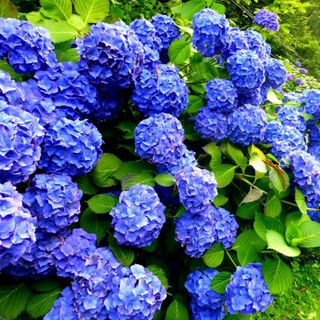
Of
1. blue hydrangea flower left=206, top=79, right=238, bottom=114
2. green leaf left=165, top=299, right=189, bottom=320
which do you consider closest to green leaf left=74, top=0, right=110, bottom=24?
blue hydrangea flower left=206, top=79, right=238, bottom=114

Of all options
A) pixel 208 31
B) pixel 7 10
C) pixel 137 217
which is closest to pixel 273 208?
pixel 137 217

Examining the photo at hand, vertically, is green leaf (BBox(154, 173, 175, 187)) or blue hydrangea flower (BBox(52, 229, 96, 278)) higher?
green leaf (BBox(154, 173, 175, 187))

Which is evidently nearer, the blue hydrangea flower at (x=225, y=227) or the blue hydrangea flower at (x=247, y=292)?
the blue hydrangea flower at (x=247, y=292)

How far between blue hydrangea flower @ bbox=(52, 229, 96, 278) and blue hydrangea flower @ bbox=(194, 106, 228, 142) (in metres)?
0.56

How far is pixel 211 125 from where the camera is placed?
1.41 metres

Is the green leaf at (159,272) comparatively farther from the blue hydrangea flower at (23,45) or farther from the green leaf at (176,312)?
the blue hydrangea flower at (23,45)

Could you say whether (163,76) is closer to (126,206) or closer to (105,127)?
(105,127)

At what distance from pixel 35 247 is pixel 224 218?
1.89ft

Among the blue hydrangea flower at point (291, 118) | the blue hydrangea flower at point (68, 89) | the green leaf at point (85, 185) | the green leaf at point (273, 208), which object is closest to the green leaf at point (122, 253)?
the green leaf at point (85, 185)

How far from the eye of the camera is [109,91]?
1256 mm

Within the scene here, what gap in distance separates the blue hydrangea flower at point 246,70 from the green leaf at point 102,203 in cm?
59

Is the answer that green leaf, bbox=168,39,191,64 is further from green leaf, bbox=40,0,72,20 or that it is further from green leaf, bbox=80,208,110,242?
green leaf, bbox=80,208,110,242

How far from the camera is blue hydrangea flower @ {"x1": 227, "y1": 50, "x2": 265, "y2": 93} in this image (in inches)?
55.6

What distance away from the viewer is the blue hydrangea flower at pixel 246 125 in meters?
1.40
